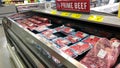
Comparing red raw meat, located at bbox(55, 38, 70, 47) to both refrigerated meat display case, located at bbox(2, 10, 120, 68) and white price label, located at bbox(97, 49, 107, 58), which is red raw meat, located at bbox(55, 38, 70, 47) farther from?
white price label, located at bbox(97, 49, 107, 58)

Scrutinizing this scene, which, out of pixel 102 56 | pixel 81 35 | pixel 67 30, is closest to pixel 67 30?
pixel 67 30

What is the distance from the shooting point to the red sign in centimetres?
154

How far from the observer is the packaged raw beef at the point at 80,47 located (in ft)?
4.58

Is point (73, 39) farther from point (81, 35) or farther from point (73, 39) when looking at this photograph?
point (81, 35)

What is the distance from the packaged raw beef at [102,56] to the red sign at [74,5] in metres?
0.44

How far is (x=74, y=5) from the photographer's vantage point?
172 centimetres

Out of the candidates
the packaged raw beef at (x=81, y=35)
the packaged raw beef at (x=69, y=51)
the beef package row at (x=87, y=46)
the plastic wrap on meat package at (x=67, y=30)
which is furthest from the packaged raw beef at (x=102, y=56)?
the plastic wrap on meat package at (x=67, y=30)

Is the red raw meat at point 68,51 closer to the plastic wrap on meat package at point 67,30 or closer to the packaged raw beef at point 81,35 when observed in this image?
the packaged raw beef at point 81,35

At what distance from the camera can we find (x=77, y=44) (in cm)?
154

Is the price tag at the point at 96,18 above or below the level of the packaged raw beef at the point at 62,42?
above

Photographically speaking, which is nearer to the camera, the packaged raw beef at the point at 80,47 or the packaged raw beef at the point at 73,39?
the packaged raw beef at the point at 80,47

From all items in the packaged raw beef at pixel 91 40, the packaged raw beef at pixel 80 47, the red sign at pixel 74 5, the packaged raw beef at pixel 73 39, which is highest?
the red sign at pixel 74 5

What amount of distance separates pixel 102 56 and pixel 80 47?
0.34 m

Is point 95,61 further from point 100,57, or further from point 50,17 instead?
point 50,17
